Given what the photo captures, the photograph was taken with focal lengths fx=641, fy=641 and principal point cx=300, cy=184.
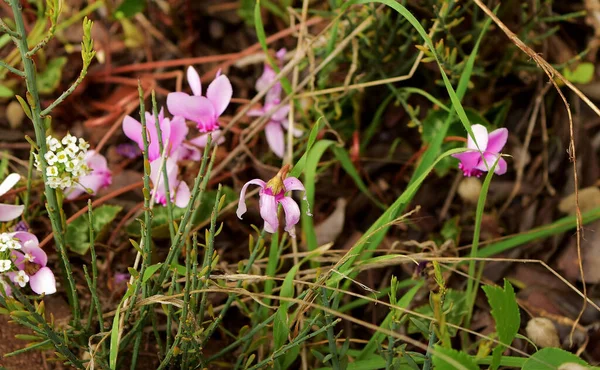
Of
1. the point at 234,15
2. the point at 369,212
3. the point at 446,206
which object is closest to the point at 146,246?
the point at 369,212

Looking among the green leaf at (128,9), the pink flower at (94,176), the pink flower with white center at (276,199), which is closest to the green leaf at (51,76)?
the green leaf at (128,9)

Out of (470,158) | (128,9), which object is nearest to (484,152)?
(470,158)

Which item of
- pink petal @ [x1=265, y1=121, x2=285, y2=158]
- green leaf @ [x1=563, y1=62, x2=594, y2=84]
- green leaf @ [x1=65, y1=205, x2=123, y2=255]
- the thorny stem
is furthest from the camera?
green leaf @ [x1=563, y1=62, x2=594, y2=84]

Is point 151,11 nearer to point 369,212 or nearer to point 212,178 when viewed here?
point 212,178

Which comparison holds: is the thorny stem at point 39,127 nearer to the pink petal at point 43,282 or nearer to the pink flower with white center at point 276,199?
the pink petal at point 43,282

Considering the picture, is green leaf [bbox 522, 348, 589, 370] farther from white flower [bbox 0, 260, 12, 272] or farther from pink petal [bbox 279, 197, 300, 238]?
white flower [bbox 0, 260, 12, 272]

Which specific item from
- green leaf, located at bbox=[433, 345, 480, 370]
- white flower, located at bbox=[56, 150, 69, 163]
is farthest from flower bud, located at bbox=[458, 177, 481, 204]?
white flower, located at bbox=[56, 150, 69, 163]
